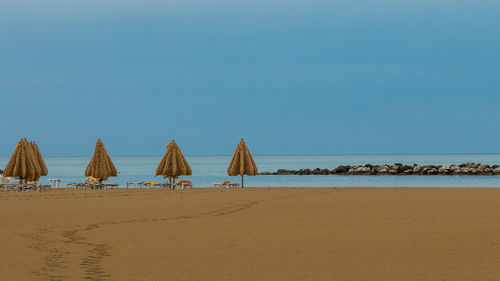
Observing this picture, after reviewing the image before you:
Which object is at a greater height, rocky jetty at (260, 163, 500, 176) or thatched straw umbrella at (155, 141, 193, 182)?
thatched straw umbrella at (155, 141, 193, 182)

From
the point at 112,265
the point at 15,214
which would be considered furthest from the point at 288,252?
the point at 15,214

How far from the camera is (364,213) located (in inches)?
496

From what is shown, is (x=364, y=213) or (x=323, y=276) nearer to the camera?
(x=323, y=276)

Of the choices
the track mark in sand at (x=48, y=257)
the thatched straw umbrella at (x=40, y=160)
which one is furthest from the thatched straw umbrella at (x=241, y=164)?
the track mark in sand at (x=48, y=257)

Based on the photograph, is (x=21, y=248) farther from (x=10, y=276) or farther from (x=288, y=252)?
(x=288, y=252)

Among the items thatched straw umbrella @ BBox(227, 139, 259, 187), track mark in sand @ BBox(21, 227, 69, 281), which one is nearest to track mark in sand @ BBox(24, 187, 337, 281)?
track mark in sand @ BBox(21, 227, 69, 281)

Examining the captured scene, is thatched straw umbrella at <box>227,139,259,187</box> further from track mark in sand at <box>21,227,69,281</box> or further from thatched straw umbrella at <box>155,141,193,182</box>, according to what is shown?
track mark in sand at <box>21,227,69,281</box>

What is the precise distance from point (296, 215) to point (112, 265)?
258 inches

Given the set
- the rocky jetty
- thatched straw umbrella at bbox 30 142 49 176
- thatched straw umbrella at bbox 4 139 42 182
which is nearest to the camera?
thatched straw umbrella at bbox 4 139 42 182

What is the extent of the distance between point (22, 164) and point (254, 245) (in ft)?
66.8

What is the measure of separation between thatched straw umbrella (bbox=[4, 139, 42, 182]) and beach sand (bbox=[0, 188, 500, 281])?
13138 mm

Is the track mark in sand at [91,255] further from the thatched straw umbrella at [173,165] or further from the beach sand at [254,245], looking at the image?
the thatched straw umbrella at [173,165]

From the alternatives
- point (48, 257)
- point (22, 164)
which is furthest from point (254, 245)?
point (22, 164)

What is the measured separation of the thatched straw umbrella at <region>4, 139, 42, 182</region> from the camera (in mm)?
25375
